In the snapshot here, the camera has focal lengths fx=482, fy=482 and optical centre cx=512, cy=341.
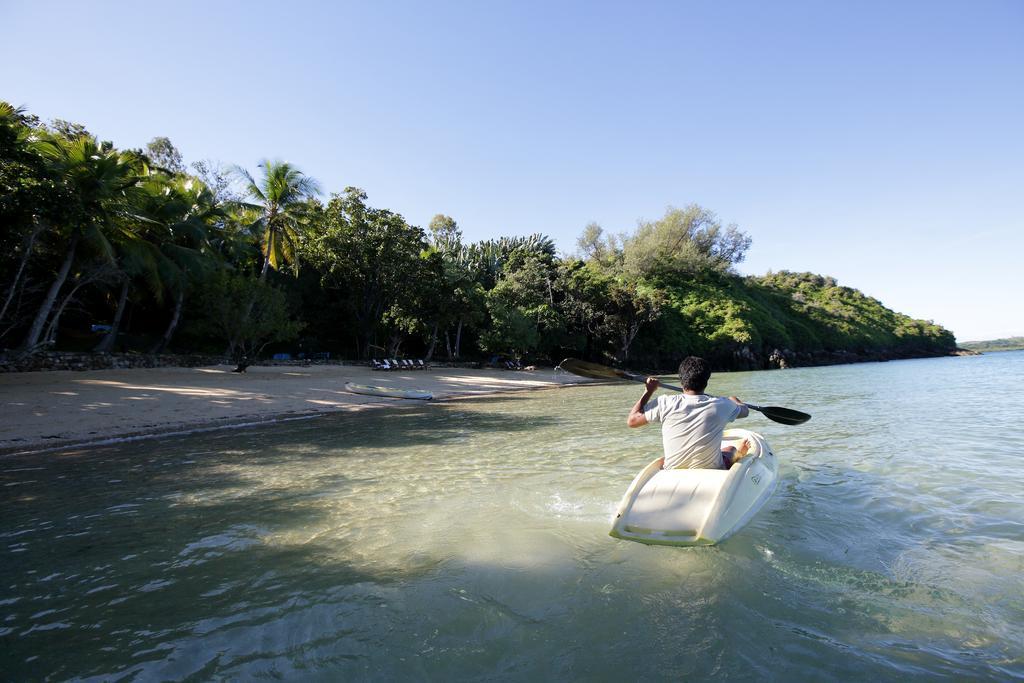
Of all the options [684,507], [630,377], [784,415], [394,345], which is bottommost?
[684,507]

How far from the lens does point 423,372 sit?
92.3ft

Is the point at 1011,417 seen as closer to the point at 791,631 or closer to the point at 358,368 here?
the point at 791,631

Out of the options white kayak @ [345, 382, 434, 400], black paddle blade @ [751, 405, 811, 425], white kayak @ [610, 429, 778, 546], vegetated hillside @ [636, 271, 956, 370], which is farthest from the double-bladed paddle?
vegetated hillside @ [636, 271, 956, 370]

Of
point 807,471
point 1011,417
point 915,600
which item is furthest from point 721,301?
point 915,600

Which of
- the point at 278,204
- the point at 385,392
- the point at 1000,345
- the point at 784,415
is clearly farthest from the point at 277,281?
the point at 1000,345

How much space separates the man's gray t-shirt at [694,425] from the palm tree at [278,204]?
85.7 ft

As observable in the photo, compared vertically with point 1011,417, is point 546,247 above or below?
above

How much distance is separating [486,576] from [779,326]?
6221 cm

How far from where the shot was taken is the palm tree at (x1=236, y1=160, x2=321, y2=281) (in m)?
26.1

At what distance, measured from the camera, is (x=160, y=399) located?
1388 centimetres

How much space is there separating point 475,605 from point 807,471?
6.05 metres

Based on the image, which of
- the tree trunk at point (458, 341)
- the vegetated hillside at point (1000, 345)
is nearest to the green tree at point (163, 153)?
the tree trunk at point (458, 341)

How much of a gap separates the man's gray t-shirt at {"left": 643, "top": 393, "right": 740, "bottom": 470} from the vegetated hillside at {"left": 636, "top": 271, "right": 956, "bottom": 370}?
132 feet

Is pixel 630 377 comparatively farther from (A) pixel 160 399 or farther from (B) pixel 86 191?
(B) pixel 86 191
